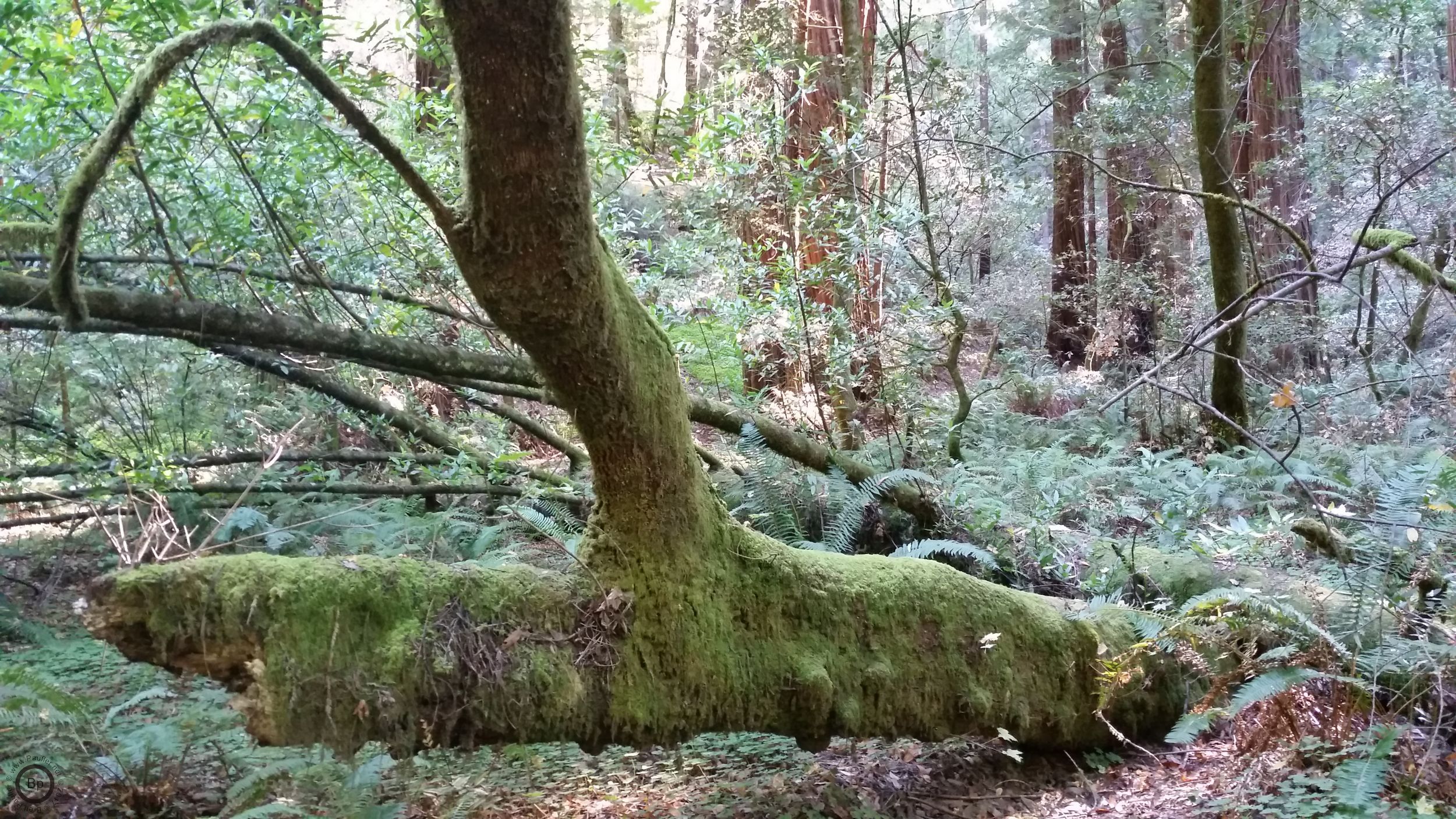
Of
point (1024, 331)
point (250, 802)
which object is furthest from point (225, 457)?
point (1024, 331)

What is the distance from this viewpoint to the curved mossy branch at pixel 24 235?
412 cm

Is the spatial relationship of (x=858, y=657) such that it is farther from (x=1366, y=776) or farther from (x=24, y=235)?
(x=24, y=235)

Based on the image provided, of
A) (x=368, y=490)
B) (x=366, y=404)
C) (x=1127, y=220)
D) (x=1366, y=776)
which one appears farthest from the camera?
(x=1127, y=220)

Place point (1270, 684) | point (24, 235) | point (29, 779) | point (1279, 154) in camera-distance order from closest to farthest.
→ 1. point (1270, 684)
2. point (29, 779)
3. point (24, 235)
4. point (1279, 154)

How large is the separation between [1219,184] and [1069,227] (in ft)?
20.6

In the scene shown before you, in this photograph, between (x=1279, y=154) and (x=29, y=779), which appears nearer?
(x=29, y=779)

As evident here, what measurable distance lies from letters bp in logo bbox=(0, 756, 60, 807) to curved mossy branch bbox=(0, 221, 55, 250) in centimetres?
242

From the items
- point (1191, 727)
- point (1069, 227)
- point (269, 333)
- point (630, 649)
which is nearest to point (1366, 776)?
point (1191, 727)

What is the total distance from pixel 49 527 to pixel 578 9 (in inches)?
401

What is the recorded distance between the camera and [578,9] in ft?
43.9

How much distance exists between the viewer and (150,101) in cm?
282

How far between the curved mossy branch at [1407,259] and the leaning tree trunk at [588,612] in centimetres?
294

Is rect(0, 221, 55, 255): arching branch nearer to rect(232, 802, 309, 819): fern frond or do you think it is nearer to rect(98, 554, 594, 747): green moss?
rect(98, 554, 594, 747): green moss

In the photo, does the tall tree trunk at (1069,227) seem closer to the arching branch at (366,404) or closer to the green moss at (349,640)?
the arching branch at (366,404)
